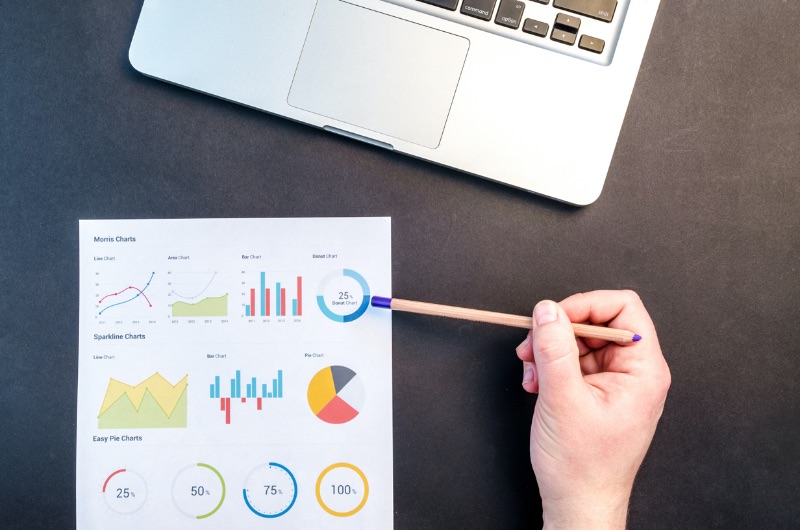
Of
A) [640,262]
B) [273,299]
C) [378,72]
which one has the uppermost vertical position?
[378,72]

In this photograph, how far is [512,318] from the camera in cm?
60

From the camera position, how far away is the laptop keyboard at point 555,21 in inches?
23.6

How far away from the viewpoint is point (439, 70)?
62 cm

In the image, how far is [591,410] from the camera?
1.86ft

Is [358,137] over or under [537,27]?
under

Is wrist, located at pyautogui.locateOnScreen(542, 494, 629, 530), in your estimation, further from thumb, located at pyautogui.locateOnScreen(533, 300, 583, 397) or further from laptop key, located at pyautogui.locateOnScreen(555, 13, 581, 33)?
laptop key, located at pyautogui.locateOnScreen(555, 13, 581, 33)

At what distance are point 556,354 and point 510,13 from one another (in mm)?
315

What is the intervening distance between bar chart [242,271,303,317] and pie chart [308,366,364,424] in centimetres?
7

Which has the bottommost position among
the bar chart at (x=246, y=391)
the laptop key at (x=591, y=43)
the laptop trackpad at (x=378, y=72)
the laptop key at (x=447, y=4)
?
A: the bar chart at (x=246, y=391)

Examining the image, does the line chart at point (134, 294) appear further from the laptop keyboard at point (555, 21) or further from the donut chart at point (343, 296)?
the laptop keyboard at point (555, 21)

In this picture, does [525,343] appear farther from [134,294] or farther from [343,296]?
[134,294]

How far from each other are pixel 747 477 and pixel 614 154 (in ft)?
1.14

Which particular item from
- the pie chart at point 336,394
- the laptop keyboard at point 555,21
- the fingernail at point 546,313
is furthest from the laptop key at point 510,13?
the pie chart at point 336,394

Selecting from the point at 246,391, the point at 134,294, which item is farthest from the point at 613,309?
the point at 134,294
